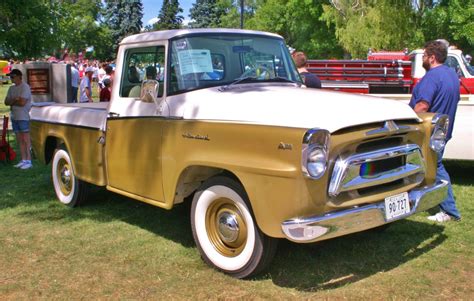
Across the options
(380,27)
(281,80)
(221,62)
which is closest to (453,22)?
(380,27)

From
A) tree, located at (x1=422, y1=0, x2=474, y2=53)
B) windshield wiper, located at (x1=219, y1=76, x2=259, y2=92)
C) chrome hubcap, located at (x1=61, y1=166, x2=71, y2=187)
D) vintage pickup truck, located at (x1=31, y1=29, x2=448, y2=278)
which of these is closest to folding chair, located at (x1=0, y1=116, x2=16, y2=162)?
chrome hubcap, located at (x1=61, y1=166, x2=71, y2=187)

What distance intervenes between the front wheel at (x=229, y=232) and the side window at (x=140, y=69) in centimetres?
117

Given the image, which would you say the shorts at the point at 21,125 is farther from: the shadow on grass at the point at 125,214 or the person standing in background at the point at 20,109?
the shadow on grass at the point at 125,214

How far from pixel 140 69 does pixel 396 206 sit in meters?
2.89

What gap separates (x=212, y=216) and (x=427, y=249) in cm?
210

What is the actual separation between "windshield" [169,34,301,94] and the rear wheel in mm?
2390

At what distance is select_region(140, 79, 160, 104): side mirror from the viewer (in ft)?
16.2

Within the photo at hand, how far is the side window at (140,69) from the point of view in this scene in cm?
511

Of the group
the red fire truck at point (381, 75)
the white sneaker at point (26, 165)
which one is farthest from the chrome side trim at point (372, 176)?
the red fire truck at point (381, 75)

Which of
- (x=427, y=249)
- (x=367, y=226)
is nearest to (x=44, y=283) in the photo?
(x=367, y=226)

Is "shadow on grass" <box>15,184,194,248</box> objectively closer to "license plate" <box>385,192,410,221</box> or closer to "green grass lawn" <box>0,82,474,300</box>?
"green grass lawn" <box>0,82,474,300</box>

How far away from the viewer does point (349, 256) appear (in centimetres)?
490

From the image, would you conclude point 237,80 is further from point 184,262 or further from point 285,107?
point 184,262

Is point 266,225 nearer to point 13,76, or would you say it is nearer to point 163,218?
point 163,218
